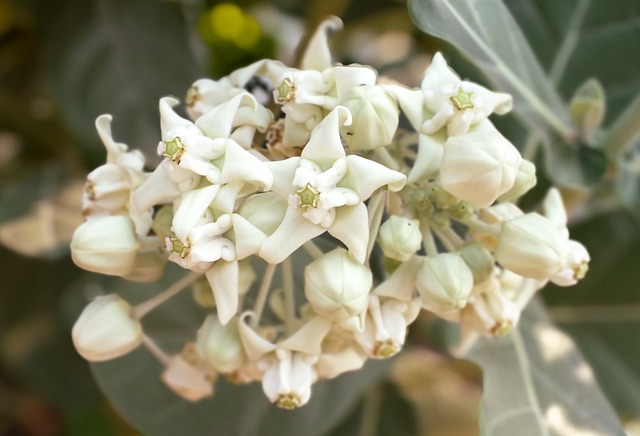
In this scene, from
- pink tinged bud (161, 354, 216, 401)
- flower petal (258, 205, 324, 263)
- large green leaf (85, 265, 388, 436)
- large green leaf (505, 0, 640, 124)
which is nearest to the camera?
flower petal (258, 205, 324, 263)

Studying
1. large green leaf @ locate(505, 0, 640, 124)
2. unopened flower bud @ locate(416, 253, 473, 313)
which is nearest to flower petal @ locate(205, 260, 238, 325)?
unopened flower bud @ locate(416, 253, 473, 313)

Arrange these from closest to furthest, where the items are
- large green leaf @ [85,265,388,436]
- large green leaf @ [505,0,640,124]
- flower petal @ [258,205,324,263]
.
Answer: flower petal @ [258,205,324,263]
large green leaf @ [85,265,388,436]
large green leaf @ [505,0,640,124]

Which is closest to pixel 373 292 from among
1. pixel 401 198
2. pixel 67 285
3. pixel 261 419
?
pixel 401 198

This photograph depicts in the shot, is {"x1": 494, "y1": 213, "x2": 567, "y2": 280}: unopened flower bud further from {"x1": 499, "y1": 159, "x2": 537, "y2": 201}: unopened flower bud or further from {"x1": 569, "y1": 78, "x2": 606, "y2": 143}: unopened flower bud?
{"x1": 569, "y1": 78, "x2": 606, "y2": 143}: unopened flower bud

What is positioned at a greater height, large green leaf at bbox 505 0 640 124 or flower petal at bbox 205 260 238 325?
flower petal at bbox 205 260 238 325

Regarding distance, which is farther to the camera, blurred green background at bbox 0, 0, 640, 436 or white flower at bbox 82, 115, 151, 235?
blurred green background at bbox 0, 0, 640, 436

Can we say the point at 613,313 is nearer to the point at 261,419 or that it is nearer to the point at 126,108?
the point at 261,419

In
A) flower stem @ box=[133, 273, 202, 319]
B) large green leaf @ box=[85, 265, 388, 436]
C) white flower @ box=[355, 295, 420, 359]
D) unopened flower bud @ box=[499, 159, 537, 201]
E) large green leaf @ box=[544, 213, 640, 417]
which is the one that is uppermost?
unopened flower bud @ box=[499, 159, 537, 201]

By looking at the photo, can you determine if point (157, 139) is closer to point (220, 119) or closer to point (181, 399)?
point (181, 399)
